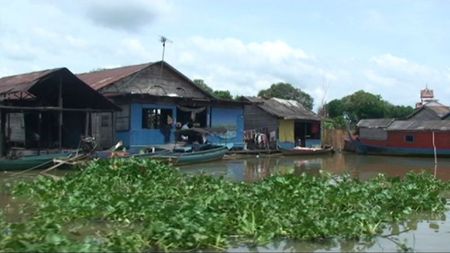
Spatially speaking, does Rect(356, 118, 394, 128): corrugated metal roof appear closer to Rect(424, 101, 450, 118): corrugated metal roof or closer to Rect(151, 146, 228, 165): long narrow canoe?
Rect(424, 101, 450, 118): corrugated metal roof

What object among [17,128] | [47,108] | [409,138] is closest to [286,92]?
[409,138]

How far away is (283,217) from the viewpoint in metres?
8.19

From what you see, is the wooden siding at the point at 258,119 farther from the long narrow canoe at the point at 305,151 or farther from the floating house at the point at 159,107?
the floating house at the point at 159,107

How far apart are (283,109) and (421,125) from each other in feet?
29.5

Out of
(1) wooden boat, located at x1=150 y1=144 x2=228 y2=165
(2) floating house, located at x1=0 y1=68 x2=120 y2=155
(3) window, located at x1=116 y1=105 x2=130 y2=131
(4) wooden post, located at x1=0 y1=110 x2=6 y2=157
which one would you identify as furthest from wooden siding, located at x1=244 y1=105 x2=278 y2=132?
(4) wooden post, located at x1=0 y1=110 x2=6 y2=157

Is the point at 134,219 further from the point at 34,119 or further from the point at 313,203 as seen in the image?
the point at 34,119

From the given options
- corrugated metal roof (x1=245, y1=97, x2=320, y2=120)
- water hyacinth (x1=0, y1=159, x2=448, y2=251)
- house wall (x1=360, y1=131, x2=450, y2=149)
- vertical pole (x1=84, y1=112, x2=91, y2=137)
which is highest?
corrugated metal roof (x1=245, y1=97, x2=320, y2=120)

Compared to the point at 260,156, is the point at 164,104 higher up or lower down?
higher up

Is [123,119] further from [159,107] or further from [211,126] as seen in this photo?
[211,126]

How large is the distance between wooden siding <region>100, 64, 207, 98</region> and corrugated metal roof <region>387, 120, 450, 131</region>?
1386 centimetres

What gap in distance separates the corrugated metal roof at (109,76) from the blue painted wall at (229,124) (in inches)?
185

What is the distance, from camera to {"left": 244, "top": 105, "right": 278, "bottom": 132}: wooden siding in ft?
113

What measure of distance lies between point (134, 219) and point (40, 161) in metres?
10.8

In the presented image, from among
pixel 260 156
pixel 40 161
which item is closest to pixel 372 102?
pixel 260 156
